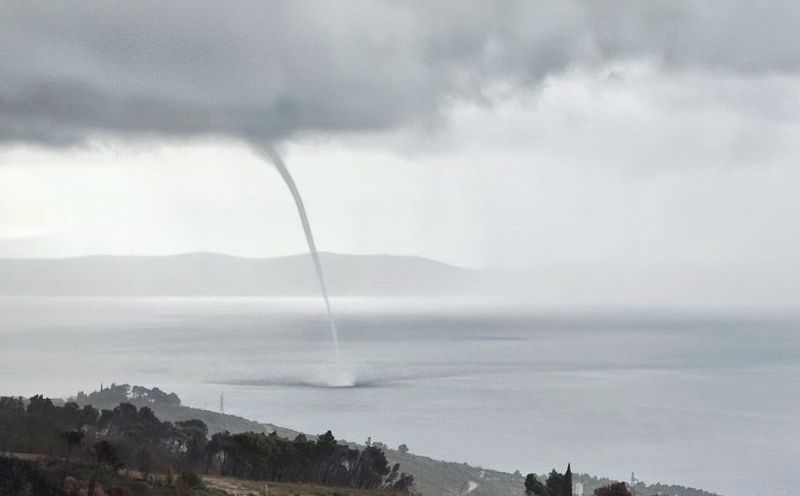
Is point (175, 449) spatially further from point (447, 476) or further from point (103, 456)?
point (447, 476)

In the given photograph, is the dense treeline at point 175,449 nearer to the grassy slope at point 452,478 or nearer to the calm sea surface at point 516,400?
the grassy slope at point 452,478

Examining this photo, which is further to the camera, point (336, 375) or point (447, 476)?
point (336, 375)

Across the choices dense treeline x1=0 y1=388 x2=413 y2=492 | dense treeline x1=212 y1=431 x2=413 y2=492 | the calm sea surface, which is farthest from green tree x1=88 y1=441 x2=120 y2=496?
the calm sea surface

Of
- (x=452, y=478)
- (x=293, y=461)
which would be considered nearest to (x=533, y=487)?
(x=293, y=461)

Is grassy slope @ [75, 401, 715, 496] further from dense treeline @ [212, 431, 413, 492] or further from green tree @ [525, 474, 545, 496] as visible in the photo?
green tree @ [525, 474, 545, 496]

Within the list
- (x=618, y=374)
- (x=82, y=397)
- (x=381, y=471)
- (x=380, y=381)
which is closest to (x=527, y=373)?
(x=618, y=374)

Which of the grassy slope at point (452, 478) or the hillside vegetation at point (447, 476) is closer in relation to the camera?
the grassy slope at point (452, 478)

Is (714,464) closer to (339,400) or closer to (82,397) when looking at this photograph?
(339,400)

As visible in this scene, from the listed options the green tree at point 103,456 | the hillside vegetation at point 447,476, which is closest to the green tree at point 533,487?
the hillside vegetation at point 447,476
